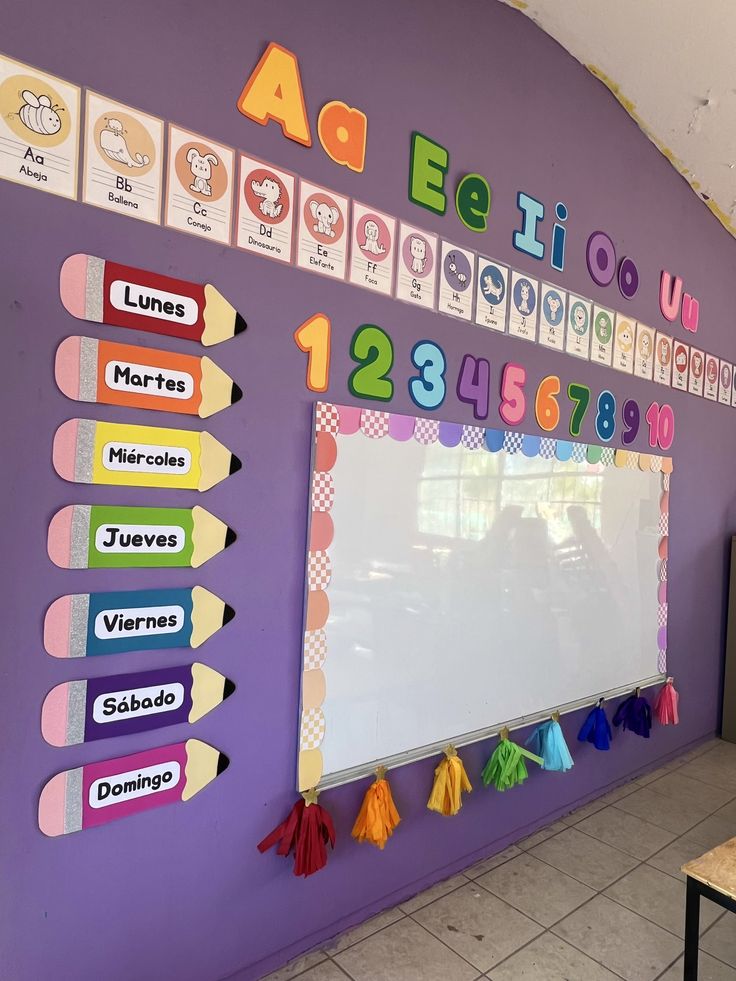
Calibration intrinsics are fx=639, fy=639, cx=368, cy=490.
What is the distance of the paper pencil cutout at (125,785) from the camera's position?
127 centimetres

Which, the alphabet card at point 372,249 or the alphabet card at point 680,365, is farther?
the alphabet card at point 680,365

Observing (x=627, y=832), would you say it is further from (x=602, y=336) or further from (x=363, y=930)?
(x=602, y=336)

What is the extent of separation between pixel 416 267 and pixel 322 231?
0.34m

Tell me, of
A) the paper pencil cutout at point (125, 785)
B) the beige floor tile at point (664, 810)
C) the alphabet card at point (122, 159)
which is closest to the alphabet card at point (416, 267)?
the alphabet card at point (122, 159)

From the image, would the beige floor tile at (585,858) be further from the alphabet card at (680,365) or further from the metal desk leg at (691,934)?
the alphabet card at (680,365)

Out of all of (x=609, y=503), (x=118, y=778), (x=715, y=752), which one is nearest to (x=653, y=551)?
(x=609, y=503)

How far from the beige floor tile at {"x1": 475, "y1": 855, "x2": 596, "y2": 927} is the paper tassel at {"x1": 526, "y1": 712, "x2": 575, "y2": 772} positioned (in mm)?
323

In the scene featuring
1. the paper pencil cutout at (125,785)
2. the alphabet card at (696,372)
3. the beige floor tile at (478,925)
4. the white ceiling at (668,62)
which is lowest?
the beige floor tile at (478,925)

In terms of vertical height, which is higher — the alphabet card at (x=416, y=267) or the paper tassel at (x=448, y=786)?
the alphabet card at (x=416, y=267)

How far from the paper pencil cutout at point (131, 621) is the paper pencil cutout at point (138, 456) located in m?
→ 0.24

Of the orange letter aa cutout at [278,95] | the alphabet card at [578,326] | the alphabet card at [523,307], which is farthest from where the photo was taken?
the alphabet card at [578,326]

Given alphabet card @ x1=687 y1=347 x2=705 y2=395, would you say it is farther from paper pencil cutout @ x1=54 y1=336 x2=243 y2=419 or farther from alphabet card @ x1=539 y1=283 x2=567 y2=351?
paper pencil cutout @ x1=54 y1=336 x2=243 y2=419

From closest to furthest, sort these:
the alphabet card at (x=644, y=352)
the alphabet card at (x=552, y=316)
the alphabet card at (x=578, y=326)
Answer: the alphabet card at (x=552, y=316) → the alphabet card at (x=578, y=326) → the alphabet card at (x=644, y=352)

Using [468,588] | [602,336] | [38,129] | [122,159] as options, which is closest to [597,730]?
[468,588]
